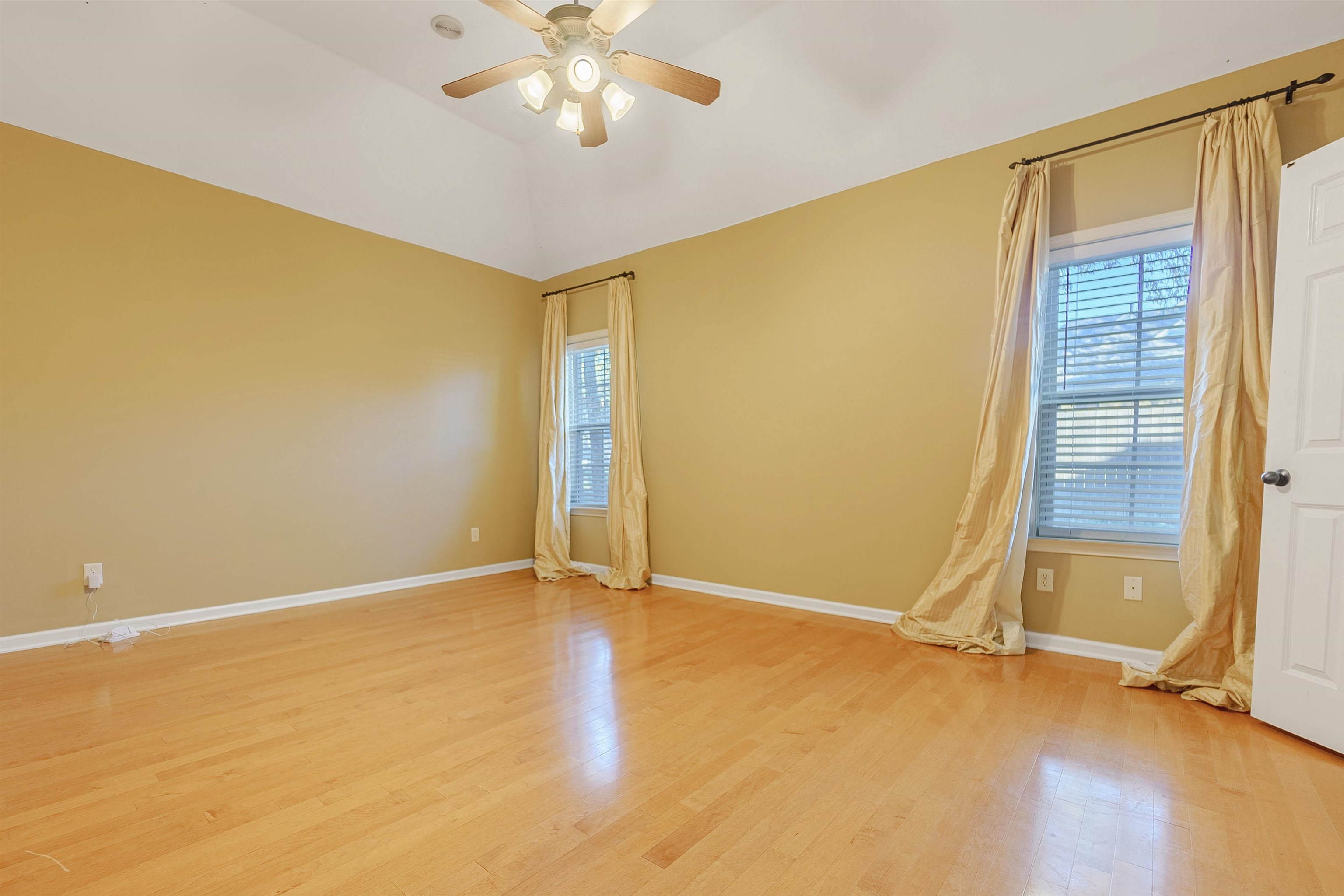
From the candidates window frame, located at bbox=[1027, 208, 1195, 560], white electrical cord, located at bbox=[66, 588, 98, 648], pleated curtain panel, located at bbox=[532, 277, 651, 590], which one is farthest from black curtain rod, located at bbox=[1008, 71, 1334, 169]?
white electrical cord, located at bbox=[66, 588, 98, 648]

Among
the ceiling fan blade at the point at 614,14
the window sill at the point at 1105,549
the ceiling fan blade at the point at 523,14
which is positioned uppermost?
the ceiling fan blade at the point at 614,14

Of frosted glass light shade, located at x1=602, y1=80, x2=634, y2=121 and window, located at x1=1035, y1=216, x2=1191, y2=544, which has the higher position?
frosted glass light shade, located at x1=602, y1=80, x2=634, y2=121

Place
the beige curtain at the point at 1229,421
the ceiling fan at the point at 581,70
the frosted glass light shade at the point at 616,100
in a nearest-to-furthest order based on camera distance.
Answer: the ceiling fan at the point at 581,70 < the beige curtain at the point at 1229,421 < the frosted glass light shade at the point at 616,100

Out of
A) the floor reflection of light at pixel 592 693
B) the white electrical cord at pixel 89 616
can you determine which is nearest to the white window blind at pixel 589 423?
the floor reflection of light at pixel 592 693

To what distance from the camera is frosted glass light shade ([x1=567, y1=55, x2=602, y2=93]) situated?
2613mm

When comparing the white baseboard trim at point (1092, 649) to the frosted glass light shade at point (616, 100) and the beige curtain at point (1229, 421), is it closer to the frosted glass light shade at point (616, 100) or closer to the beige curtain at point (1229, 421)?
the beige curtain at point (1229, 421)

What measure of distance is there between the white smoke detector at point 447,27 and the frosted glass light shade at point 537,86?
1143mm

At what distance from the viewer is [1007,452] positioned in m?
3.28

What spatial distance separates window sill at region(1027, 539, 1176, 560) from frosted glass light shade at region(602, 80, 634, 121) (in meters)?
3.08

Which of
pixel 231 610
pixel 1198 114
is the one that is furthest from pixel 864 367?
pixel 231 610

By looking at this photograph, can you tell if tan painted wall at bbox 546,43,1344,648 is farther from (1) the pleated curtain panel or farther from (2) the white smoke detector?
(2) the white smoke detector

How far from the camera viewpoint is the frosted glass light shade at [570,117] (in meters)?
3.00

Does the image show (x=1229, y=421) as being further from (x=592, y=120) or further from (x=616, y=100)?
(x=592, y=120)

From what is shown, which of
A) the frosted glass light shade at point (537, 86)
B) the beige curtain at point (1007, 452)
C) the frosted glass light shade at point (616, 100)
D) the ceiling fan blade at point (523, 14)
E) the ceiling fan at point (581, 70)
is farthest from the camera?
the beige curtain at point (1007, 452)
